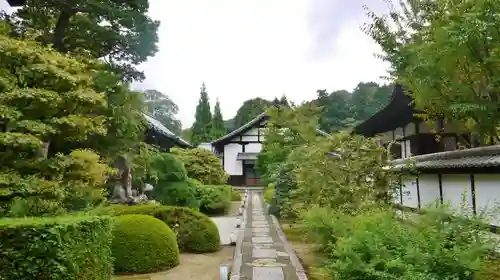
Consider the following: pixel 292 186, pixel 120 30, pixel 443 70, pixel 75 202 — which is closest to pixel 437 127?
pixel 292 186

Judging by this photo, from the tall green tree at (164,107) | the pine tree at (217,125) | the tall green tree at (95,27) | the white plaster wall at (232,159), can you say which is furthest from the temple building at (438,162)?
the tall green tree at (164,107)

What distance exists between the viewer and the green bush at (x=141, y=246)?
9.53 metres

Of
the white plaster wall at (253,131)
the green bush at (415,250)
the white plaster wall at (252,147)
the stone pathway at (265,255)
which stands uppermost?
the white plaster wall at (253,131)

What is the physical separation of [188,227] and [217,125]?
138 ft

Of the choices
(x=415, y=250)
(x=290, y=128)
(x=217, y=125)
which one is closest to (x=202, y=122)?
(x=217, y=125)

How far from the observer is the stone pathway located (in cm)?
898

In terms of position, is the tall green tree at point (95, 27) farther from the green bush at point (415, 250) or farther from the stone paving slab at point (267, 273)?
the green bush at point (415, 250)

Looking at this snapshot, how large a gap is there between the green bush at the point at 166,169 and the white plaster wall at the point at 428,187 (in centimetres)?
936

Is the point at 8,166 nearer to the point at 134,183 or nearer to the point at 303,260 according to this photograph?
the point at 303,260

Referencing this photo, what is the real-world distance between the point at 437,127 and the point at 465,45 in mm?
8296

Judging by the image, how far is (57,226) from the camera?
5.68m

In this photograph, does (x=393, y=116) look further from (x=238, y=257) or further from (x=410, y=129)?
(x=238, y=257)

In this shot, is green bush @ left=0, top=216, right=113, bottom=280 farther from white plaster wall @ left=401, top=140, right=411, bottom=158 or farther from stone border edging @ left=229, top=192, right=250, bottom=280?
white plaster wall @ left=401, top=140, right=411, bottom=158

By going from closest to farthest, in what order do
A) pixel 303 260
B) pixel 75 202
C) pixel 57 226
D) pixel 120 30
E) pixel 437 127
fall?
pixel 57 226 < pixel 75 202 < pixel 303 260 < pixel 120 30 < pixel 437 127
